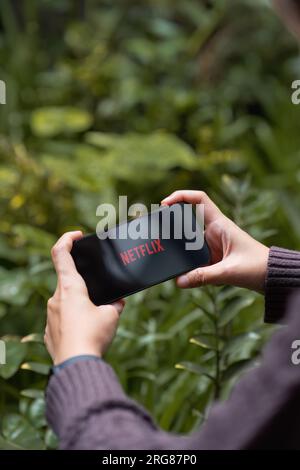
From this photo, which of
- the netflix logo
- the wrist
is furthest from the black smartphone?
the wrist

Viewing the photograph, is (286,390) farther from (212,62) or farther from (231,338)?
(212,62)

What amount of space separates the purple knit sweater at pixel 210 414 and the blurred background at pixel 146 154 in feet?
1.58

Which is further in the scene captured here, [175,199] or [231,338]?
[231,338]

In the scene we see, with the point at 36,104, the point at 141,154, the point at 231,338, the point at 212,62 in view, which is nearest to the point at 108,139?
the point at 141,154

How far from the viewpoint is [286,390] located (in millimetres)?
609

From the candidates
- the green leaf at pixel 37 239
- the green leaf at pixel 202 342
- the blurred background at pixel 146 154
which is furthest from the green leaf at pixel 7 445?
the green leaf at pixel 37 239

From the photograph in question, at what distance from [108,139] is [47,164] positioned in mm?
252

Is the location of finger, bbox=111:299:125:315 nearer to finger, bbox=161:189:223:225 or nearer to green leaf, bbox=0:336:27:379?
finger, bbox=161:189:223:225

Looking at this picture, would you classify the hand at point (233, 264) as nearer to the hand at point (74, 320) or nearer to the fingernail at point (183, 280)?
the fingernail at point (183, 280)

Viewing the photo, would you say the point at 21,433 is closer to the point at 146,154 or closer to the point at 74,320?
the point at 74,320

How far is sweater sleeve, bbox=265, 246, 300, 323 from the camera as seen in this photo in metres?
0.94

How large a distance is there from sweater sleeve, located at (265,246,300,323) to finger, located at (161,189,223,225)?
0.33 feet

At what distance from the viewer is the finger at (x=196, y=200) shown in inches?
38.6

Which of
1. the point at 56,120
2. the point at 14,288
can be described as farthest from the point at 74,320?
the point at 56,120
